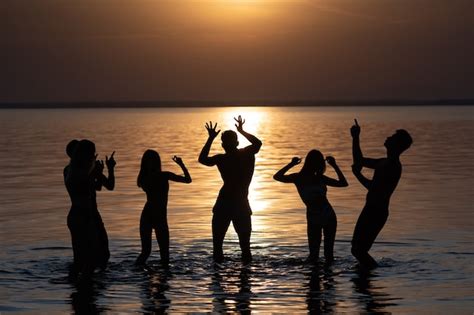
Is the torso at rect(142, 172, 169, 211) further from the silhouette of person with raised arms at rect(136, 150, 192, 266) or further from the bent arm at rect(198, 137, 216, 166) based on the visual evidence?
the bent arm at rect(198, 137, 216, 166)

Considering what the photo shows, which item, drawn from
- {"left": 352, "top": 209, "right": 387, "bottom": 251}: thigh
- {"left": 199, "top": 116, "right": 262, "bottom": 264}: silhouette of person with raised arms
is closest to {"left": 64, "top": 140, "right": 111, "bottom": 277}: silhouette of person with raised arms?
{"left": 199, "top": 116, "right": 262, "bottom": 264}: silhouette of person with raised arms

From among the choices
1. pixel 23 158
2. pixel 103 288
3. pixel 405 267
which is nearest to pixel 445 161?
pixel 23 158

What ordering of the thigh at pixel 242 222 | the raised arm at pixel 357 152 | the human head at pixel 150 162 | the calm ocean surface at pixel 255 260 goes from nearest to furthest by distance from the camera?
the calm ocean surface at pixel 255 260 → the raised arm at pixel 357 152 → the human head at pixel 150 162 → the thigh at pixel 242 222

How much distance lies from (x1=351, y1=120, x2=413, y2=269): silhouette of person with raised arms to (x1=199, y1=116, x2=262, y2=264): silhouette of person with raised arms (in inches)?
62.5

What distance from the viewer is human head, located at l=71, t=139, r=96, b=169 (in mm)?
13195

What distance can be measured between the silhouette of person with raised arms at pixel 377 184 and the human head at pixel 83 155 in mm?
3308

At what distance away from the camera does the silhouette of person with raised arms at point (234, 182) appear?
14.9 metres

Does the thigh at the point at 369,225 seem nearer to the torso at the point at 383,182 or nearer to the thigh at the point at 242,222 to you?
the torso at the point at 383,182

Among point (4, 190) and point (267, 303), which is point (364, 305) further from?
point (4, 190)

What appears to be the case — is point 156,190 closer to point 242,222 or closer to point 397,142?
point 242,222

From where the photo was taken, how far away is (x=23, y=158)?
47.2 meters

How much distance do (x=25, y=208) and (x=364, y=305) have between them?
531 inches

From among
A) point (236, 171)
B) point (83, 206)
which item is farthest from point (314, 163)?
point (83, 206)

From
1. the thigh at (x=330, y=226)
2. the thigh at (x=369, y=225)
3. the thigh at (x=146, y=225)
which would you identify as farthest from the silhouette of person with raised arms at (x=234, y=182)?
the thigh at (x=369, y=225)
